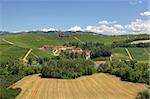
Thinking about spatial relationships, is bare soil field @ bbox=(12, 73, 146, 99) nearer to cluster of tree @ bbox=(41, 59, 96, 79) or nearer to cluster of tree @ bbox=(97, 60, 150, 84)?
cluster of tree @ bbox=(97, 60, 150, 84)

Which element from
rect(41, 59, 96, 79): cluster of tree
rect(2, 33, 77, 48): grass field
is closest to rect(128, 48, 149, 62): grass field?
rect(41, 59, 96, 79): cluster of tree

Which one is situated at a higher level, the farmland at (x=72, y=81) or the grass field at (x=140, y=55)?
the farmland at (x=72, y=81)

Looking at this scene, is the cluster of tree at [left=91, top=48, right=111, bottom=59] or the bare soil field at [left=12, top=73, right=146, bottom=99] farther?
the cluster of tree at [left=91, top=48, right=111, bottom=59]

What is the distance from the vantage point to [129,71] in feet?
209

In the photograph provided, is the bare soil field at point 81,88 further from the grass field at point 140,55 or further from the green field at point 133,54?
the green field at point 133,54

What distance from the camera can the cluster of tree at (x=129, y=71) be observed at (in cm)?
5950

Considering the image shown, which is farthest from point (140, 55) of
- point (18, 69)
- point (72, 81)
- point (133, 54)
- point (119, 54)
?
point (72, 81)

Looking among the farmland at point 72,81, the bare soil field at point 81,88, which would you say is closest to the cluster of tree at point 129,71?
the farmland at point 72,81

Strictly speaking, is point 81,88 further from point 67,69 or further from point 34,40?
point 34,40

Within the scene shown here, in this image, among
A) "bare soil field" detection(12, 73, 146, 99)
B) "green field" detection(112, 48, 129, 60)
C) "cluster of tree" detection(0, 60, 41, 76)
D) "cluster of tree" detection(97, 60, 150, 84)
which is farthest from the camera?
"green field" detection(112, 48, 129, 60)

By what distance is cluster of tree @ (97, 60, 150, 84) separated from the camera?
59.5 m

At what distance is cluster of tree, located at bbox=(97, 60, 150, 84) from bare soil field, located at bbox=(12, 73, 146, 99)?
5.67ft

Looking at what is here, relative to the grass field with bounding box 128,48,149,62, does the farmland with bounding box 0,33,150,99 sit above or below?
above

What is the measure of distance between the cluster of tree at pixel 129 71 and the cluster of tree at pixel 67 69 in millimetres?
3885
